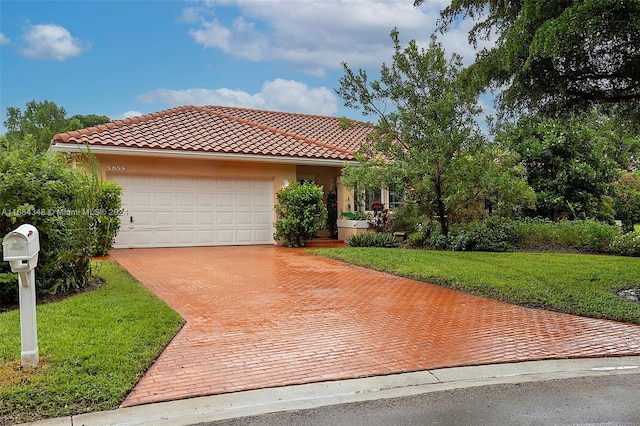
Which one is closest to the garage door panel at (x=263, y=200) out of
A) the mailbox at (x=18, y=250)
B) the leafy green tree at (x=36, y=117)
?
the mailbox at (x=18, y=250)

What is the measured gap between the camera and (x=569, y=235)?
1466cm

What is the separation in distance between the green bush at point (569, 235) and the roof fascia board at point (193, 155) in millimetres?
5992

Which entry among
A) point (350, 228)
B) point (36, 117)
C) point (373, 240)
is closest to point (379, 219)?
point (350, 228)

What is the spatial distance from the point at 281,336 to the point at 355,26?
1027cm

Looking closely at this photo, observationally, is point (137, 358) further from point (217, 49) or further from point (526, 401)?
point (217, 49)

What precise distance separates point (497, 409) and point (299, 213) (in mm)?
11730

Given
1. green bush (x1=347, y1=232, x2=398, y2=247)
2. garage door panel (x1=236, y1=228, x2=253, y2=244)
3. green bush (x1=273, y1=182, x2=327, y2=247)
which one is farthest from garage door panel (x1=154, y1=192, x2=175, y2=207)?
green bush (x1=347, y1=232, x2=398, y2=247)

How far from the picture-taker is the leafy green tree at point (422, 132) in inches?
533

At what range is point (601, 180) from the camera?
1977cm

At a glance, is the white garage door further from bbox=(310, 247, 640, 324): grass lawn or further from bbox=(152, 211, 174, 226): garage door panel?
bbox=(310, 247, 640, 324): grass lawn

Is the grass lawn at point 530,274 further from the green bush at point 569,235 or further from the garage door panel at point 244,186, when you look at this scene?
the garage door panel at point 244,186

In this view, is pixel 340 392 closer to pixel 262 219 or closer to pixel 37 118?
pixel 262 219

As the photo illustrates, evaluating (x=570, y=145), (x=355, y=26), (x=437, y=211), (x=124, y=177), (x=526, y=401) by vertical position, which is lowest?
(x=526, y=401)

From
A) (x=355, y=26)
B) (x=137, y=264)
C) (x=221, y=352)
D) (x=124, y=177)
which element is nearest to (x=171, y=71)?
(x=124, y=177)
